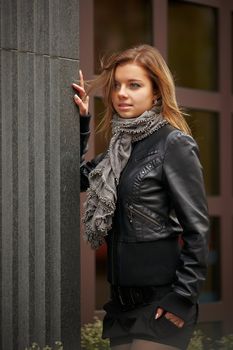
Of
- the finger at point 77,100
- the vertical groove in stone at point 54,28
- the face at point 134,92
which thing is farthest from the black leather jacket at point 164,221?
the vertical groove in stone at point 54,28

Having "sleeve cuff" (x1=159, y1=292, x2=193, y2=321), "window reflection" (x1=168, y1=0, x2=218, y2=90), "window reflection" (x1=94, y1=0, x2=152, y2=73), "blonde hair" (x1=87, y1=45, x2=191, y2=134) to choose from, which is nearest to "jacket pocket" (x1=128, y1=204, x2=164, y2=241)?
"sleeve cuff" (x1=159, y1=292, x2=193, y2=321)

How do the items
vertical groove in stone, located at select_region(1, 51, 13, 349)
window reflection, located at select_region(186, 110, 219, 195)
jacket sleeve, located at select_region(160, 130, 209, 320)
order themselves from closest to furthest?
jacket sleeve, located at select_region(160, 130, 209, 320) < vertical groove in stone, located at select_region(1, 51, 13, 349) < window reflection, located at select_region(186, 110, 219, 195)

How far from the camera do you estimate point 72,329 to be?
403 centimetres

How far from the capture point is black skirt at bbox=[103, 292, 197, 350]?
3.27m

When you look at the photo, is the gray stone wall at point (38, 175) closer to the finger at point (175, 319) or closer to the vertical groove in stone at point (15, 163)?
the vertical groove in stone at point (15, 163)

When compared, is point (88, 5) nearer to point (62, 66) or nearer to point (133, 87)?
point (62, 66)

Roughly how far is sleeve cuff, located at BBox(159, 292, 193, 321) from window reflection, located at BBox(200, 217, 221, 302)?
13.1 feet

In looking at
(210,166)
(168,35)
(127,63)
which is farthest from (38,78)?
(210,166)

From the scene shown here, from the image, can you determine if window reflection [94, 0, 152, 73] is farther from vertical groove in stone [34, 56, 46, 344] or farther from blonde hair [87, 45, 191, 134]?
blonde hair [87, 45, 191, 134]

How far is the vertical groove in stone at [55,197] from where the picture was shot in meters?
3.88

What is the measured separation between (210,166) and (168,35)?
1.33m

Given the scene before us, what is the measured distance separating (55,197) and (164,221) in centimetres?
75

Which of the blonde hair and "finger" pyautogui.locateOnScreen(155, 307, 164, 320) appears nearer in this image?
"finger" pyautogui.locateOnScreen(155, 307, 164, 320)

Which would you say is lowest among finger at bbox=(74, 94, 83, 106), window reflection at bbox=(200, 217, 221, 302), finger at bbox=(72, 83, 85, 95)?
window reflection at bbox=(200, 217, 221, 302)
